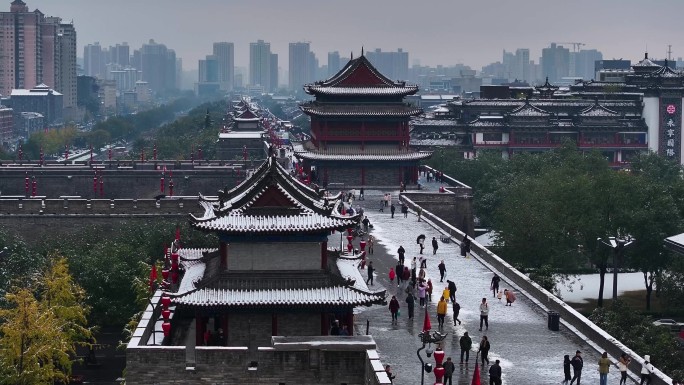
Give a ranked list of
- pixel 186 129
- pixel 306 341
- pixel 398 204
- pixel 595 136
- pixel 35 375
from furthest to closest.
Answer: pixel 186 129
pixel 595 136
pixel 398 204
pixel 35 375
pixel 306 341

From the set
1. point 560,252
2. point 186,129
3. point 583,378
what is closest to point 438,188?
point 560,252

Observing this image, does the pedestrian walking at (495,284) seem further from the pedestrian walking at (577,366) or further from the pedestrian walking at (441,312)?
the pedestrian walking at (577,366)

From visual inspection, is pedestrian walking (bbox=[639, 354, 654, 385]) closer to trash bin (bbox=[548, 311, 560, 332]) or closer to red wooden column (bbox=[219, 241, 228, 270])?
trash bin (bbox=[548, 311, 560, 332])

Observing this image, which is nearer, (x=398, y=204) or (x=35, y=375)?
(x=35, y=375)

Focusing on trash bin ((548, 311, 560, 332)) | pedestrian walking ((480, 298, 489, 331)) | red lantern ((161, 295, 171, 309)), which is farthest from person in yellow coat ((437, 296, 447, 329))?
red lantern ((161, 295, 171, 309))

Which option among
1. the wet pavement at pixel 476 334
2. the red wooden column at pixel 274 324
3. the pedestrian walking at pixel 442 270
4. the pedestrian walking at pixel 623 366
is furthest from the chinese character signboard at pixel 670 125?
the red wooden column at pixel 274 324

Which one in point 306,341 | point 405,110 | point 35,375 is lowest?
point 35,375

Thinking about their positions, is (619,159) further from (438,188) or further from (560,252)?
(560,252)
